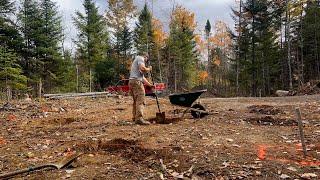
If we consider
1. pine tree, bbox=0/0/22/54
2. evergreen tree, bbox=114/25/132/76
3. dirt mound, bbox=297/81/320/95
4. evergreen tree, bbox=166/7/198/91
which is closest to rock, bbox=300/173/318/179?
dirt mound, bbox=297/81/320/95

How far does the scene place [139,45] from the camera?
48.6 metres

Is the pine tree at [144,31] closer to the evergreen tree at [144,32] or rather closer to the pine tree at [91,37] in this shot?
the evergreen tree at [144,32]

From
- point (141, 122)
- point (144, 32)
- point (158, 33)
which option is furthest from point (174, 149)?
point (158, 33)

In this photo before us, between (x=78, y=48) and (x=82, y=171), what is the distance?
3924 centimetres

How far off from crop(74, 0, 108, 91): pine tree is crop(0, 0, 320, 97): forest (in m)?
0.12

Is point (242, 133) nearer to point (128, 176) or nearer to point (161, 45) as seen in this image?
point (128, 176)

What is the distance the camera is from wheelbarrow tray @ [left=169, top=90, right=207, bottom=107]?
11.4m

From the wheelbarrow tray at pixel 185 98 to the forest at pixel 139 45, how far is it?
2143 centimetres

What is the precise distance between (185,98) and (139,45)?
37.7 meters

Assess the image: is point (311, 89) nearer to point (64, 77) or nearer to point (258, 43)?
point (258, 43)

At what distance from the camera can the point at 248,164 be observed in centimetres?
570

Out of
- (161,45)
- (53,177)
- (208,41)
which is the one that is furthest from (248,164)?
(208,41)

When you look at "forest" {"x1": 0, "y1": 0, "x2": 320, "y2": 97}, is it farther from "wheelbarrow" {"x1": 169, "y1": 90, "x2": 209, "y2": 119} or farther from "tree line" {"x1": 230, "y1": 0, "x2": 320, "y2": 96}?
"wheelbarrow" {"x1": 169, "y1": 90, "x2": 209, "y2": 119}

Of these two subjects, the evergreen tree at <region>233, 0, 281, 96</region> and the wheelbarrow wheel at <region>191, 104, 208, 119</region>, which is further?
the evergreen tree at <region>233, 0, 281, 96</region>
